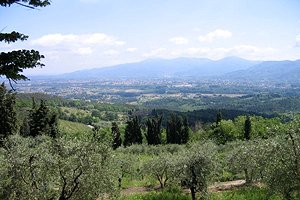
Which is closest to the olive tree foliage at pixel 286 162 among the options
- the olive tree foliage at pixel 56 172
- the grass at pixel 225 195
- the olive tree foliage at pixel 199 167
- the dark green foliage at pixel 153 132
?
the olive tree foliage at pixel 199 167

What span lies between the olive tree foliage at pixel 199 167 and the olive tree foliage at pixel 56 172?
34.6 ft

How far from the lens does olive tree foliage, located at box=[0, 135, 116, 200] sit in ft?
63.8

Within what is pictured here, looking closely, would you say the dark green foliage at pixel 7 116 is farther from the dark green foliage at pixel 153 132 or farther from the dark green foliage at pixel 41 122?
the dark green foliage at pixel 153 132

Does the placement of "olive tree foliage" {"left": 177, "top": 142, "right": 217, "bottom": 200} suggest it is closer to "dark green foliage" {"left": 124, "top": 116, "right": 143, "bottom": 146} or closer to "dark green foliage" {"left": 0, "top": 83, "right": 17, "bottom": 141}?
"dark green foliage" {"left": 0, "top": 83, "right": 17, "bottom": 141}

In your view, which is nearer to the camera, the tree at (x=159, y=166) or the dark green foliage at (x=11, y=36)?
the dark green foliage at (x=11, y=36)

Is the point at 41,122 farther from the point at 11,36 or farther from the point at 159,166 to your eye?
the point at 11,36

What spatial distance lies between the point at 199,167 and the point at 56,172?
13054 mm

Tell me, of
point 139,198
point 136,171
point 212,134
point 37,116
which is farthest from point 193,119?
point 139,198

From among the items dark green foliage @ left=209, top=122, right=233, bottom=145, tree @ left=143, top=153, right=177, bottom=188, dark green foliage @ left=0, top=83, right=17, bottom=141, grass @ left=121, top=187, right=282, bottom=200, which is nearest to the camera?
grass @ left=121, top=187, right=282, bottom=200

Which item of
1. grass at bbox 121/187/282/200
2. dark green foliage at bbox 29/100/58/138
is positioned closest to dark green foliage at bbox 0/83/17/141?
dark green foliage at bbox 29/100/58/138

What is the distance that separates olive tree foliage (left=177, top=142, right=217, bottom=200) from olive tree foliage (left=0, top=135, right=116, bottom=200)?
10.6 m

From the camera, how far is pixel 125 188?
4456 cm

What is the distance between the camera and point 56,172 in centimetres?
1991

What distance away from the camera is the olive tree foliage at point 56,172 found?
766 inches
